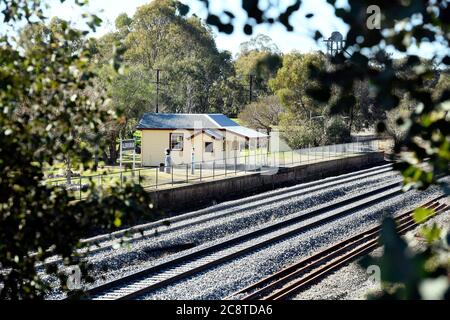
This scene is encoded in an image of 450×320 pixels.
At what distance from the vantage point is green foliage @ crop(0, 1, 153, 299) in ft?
11.1

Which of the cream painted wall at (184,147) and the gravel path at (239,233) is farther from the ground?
the cream painted wall at (184,147)

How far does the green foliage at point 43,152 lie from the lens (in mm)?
3396

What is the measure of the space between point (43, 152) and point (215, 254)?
42.9 ft

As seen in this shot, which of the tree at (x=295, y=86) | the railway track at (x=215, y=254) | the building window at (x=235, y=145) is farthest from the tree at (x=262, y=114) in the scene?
the railway track at (x=215, y=254)

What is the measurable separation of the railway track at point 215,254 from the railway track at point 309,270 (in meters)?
1.75

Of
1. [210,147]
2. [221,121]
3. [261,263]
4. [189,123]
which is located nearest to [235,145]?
[210,147]

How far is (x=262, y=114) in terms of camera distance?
54.1 metres

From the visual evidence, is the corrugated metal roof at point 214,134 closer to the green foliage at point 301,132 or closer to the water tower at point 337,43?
the green foliage at point 301,132

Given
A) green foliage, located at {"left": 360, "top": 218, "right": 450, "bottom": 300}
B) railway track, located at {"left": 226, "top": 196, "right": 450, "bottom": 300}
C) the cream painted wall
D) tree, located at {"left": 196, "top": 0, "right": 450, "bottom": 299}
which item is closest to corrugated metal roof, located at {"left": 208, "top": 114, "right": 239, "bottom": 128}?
the cream painted wall

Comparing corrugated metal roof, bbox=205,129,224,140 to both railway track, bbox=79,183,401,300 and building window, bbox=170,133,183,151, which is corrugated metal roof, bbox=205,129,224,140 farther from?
railway track, bbox=79,183,401,300

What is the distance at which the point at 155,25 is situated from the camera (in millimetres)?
66375

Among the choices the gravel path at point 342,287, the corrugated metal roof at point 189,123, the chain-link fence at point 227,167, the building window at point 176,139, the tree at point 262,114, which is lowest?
the gravel path at point 342,287
